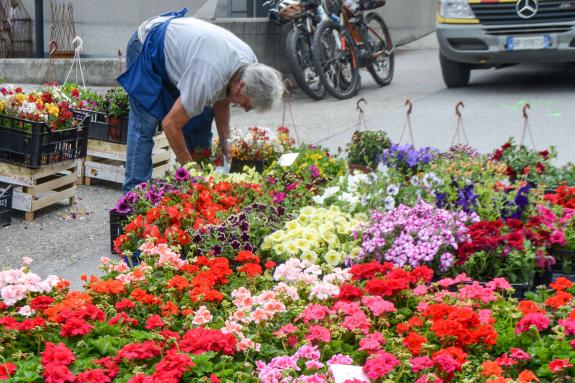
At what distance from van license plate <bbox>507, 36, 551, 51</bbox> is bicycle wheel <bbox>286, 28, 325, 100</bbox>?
255cm

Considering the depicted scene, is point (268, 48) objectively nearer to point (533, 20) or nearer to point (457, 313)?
point (533, 20)

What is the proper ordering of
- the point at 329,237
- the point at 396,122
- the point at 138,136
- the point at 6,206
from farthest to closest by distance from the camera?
the point at 396,122 → the point at 6,206 → the point at 138,136 → the point at 329,237

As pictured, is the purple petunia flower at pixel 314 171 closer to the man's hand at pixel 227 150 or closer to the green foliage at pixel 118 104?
the man's hand at pixel 227 150

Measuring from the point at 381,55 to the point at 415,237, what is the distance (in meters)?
9.10

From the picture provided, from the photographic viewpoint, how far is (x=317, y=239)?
4.69m

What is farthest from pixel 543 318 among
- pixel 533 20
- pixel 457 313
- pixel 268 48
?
pixel 268 48

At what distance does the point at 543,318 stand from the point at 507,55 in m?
8.79

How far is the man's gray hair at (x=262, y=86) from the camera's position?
18.8ft

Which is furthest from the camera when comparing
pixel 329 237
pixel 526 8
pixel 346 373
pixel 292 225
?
pixel 526 8

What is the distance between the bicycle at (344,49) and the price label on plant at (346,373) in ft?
29.5

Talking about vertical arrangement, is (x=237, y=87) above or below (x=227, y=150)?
above

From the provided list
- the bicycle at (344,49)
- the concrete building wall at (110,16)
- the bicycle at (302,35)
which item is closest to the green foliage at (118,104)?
the bicycle at (302,35)

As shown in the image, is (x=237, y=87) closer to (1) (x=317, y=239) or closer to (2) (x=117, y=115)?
(1) (x=317, y=239)

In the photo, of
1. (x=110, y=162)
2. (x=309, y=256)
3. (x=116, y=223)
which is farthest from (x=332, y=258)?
(x=110, y=162)
